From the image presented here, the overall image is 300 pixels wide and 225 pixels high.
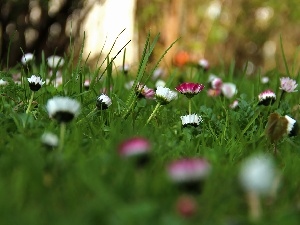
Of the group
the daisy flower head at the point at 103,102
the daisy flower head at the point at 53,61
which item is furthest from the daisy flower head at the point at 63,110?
the daisy flower head at the point at 53,61

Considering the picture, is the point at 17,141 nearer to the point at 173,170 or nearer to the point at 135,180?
the point at 135,180

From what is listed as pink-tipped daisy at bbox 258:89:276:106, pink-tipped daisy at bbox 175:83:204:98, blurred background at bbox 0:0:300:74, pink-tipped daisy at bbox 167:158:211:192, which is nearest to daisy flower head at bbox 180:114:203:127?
pink-tipped daisy at bbox 175:83:204:98

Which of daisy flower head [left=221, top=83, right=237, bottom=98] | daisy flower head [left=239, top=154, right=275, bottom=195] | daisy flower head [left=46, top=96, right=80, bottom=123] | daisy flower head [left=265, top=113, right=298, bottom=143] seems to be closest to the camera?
daisy flower head [left=239, top=154, right=275, bottom=195]

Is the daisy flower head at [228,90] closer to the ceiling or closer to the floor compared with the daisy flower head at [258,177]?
closer to the ceiling

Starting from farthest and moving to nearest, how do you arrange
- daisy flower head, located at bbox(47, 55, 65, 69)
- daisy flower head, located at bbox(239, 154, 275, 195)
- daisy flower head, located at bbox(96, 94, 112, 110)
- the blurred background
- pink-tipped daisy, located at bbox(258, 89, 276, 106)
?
the blurred background
daisy flower head, located at bbox(47, 55, 65, 69)
pink-tipped daisy, located at bbox(258, 89, 276, 106)
daisy flower head, located at bbox(96, 94, 112, 110)
daisy flower head, located at bbox(239, 154, 275, 195)

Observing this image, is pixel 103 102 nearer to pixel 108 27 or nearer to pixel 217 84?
pixel 217 84

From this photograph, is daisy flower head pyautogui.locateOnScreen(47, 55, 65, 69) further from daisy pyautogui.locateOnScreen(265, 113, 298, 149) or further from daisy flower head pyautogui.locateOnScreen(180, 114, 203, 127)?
daisy pyautogui.locateOnScreen(265, 113, 298, 149)

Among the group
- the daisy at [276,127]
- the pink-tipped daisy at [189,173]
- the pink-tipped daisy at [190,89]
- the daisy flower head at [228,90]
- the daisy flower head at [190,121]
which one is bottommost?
the pink-tipped daisy at [189,173]

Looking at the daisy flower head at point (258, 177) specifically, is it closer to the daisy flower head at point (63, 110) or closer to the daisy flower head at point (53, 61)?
the daisy flower head at point (63, 110)

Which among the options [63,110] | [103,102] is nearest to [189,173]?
[63,110]
